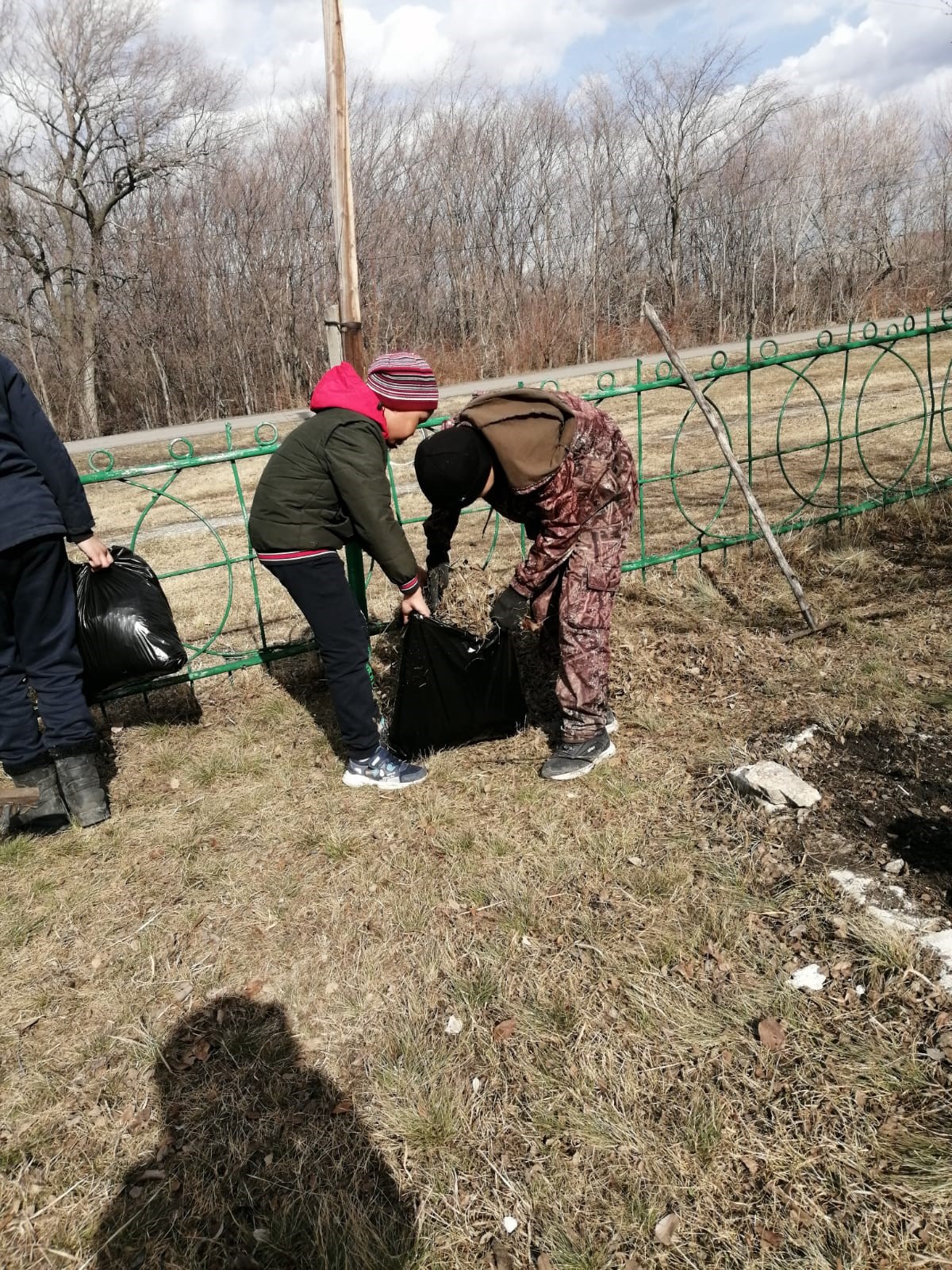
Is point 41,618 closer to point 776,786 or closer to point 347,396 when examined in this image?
point 347,396

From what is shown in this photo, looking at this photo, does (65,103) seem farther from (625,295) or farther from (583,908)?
(583,908)

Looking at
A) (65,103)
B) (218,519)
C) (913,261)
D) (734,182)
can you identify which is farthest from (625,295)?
(218,519)

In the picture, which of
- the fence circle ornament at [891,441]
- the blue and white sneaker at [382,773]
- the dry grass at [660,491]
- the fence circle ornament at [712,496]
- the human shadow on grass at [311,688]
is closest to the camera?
the blue and white sneaker at [382,773]

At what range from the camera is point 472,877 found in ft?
8.43

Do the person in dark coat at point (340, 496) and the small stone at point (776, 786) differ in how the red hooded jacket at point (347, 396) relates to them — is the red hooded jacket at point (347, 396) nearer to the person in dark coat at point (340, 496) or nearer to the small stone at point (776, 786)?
the person in dark coat at point (340, 496)

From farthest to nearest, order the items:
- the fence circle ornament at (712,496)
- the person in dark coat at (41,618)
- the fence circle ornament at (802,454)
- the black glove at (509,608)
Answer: the fence circle ornament at (802,454)
the fence circle ornament at (712,496)
the black glove at (509,608)
the person in dark coat at (41,618)

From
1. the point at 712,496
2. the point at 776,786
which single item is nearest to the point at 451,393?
the point at 712,496

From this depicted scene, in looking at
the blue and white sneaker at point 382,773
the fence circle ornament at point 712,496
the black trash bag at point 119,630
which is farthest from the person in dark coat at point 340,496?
the fence circle ornament at point 712,496

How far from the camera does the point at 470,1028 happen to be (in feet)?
6.75

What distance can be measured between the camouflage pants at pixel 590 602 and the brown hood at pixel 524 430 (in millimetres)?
241

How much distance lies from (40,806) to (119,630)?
0.64 meters

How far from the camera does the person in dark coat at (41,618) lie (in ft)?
8.54

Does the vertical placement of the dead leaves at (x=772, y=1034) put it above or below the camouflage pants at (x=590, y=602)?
below

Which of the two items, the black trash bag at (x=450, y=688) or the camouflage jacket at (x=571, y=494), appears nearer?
the camouflage jacket at (x=571, y=494)
